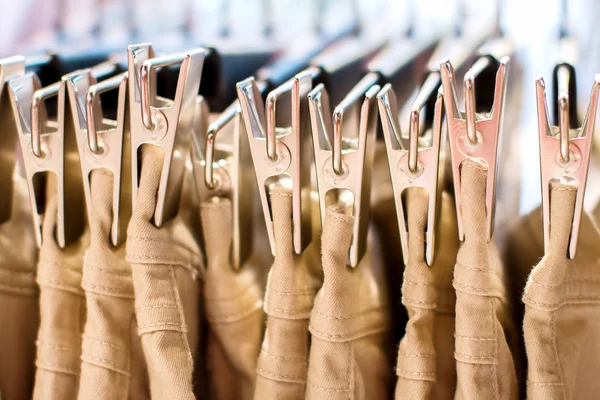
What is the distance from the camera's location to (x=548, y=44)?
2.26 feet

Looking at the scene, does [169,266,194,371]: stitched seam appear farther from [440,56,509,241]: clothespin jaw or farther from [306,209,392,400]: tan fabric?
[440,56,509,241]: clothespin jaw

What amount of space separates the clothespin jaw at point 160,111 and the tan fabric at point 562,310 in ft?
0.90

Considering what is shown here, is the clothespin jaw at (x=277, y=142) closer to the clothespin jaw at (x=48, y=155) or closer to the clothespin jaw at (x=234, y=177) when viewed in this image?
the clothespin jaw at (x=234, y=177)

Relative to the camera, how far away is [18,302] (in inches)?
21.5

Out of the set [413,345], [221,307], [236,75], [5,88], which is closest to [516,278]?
[413,345]

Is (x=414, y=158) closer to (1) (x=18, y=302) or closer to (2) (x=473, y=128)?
(2) (x=473, y=128)

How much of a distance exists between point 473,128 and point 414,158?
0.04 metres

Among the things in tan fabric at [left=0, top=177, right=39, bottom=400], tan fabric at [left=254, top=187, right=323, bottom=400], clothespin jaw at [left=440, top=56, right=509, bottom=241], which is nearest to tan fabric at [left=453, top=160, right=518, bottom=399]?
clothespin jaw at [left=440, top=56, right=509, bottom=241]

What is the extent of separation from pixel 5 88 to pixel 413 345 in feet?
1.32

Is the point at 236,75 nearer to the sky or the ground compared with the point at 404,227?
nearer to the sky

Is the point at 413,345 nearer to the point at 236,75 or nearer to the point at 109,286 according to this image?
the point at 109,286

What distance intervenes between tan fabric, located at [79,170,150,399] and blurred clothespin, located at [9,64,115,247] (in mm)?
41

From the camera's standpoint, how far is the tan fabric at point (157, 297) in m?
0.45

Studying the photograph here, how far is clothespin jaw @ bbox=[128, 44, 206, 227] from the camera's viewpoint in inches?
17.4
